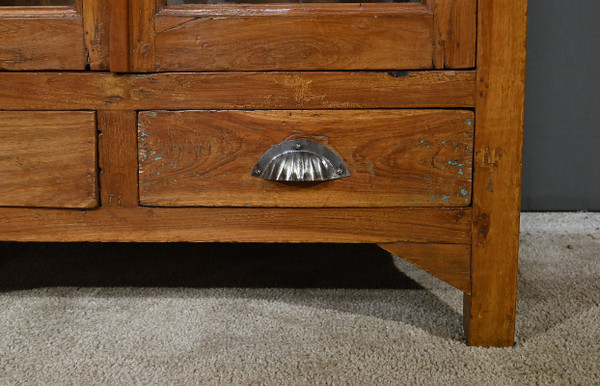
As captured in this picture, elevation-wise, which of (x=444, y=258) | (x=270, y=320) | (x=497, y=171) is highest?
(x=497, y=171)

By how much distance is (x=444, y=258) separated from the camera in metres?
0.68

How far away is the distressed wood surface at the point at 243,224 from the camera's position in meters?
0.68

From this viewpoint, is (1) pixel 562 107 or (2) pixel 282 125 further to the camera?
(1) pixel 562 107

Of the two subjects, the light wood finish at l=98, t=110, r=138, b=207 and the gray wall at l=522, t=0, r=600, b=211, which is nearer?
the light wood finish at l=98, t=110, r=138, b=207

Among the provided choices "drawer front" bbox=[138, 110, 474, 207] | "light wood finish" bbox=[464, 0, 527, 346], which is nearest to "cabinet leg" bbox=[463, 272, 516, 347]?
"light wood finish" bbox=[464, 0, 527, 346]

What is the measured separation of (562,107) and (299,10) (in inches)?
32.6

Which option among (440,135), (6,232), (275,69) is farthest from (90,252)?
(440,135)

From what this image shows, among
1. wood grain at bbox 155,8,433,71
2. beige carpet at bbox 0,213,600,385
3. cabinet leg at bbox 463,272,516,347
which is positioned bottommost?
beige carpet at bbox 0,213,600,385

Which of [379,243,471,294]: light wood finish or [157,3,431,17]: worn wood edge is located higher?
[157,3,431,17]: worn wood edge

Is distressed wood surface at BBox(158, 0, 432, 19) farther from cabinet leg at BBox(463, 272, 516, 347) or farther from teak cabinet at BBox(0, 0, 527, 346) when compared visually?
cabinet leg at BBox(463, 272, 516, 347)

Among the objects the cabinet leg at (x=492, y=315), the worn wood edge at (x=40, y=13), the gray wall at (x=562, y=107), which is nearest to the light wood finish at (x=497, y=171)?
the cabinet leg at (x=492, y=315)

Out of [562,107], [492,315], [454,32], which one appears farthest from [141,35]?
[562,107]

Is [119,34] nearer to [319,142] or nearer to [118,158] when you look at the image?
[118,158]

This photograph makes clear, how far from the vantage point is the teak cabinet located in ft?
2.15
